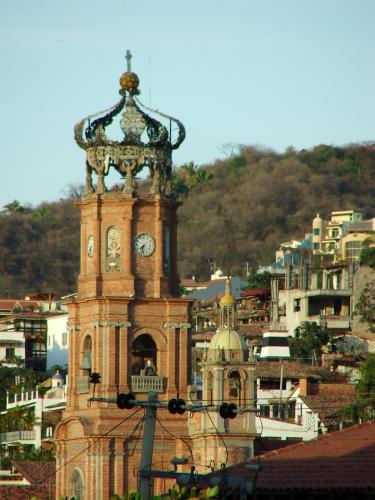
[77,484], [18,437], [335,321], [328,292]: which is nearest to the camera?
[77,484]

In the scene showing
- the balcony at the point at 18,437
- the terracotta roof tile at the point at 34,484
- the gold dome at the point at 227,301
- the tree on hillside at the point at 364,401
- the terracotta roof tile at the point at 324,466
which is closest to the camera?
the terracotta roof tile at the point at 324,466

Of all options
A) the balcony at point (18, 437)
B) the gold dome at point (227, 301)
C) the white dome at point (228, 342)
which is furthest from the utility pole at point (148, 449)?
the balcony at point (18, 437)

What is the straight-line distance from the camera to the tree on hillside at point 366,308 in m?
139

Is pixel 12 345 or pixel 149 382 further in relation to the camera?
pixel 12 345

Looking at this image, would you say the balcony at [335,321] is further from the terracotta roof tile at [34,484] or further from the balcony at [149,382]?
the balcony at [149,382]

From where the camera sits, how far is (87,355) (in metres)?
80.1

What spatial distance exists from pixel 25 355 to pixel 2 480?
56.1 metres

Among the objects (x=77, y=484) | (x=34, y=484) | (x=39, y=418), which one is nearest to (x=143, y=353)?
(x=77, y=484)

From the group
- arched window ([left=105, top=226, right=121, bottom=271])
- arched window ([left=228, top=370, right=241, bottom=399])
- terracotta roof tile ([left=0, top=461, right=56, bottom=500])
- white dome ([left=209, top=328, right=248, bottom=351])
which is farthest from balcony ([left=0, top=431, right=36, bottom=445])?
arched window ([left=105, top=226, right=121, bottom=271])

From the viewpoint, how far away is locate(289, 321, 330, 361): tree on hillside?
440 ft

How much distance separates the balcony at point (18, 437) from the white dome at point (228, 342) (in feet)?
116

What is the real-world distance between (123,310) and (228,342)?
5476 mm

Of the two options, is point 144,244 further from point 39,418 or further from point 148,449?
point 39,418

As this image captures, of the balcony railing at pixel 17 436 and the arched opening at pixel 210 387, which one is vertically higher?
the arched opening at pixel 210 387
